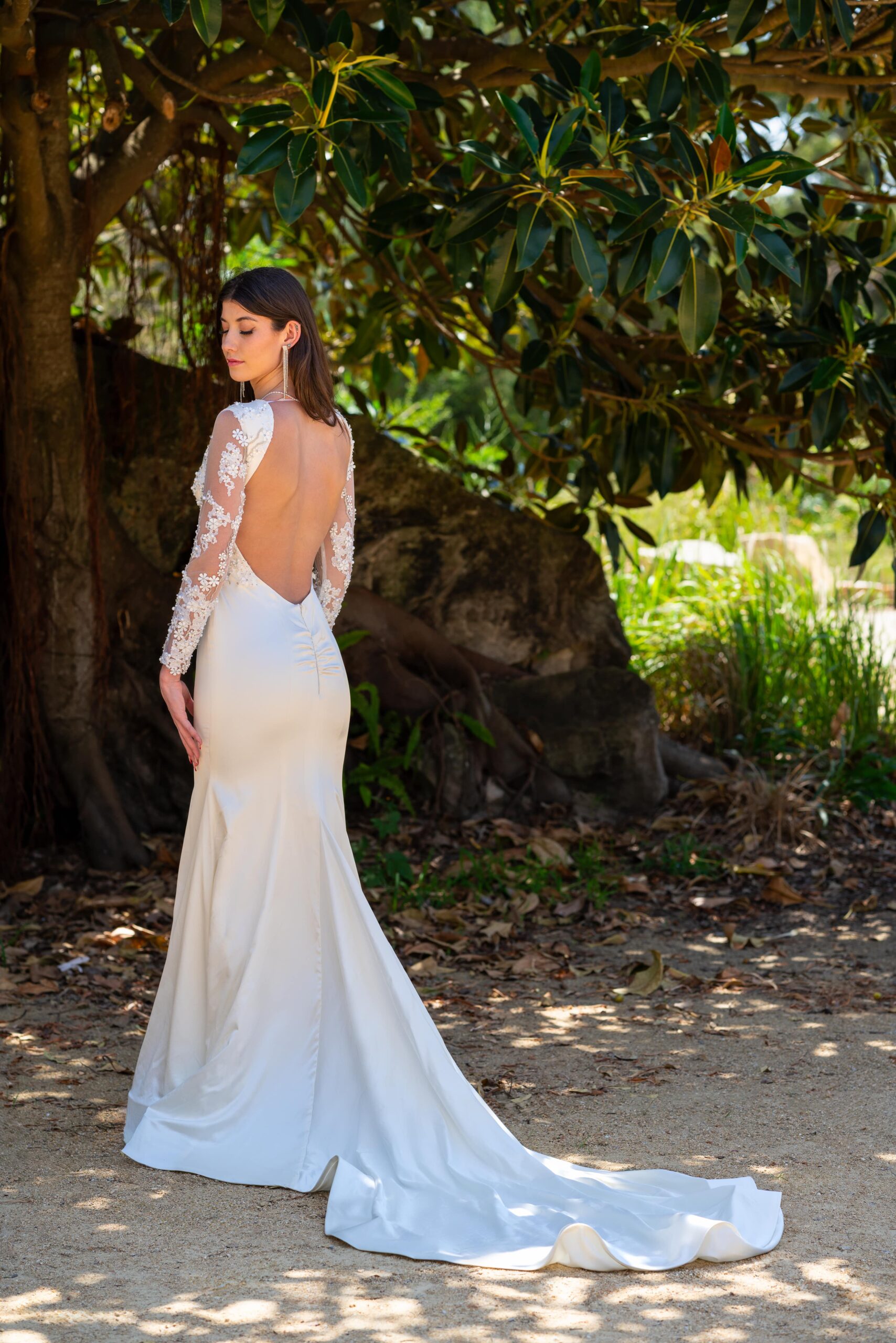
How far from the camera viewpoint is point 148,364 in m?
6.48

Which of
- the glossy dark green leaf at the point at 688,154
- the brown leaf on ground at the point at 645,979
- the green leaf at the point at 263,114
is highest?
the green leaf at the point at 263,114

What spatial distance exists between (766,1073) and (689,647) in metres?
4.37

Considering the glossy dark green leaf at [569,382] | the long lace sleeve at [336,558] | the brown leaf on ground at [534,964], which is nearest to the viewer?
the long lace sleeve at [336,558]

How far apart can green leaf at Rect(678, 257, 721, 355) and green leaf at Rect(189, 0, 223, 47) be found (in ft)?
4.86

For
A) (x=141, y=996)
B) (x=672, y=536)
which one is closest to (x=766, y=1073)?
(x=141, y=996)

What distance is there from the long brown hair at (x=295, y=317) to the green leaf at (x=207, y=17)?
0.63 metres

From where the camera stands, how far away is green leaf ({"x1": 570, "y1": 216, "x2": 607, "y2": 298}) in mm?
3926

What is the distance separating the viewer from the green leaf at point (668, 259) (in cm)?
387

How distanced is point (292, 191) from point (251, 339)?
0.68m

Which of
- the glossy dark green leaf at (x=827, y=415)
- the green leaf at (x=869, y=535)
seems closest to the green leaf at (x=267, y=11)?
the glossy dark green leaf at (x=827, y=415)

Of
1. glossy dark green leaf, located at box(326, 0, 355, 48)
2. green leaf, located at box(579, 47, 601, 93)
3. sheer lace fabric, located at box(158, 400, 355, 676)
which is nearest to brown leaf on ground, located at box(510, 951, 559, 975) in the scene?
sheer lace fabric, located at box(158, 400, 355, 676)

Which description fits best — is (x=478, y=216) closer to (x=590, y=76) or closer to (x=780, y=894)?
(x=590, y=76)

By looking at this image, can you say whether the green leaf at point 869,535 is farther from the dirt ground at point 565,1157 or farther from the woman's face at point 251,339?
the woman's face at point 251,339

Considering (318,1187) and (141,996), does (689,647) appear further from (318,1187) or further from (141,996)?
(318,1187)
